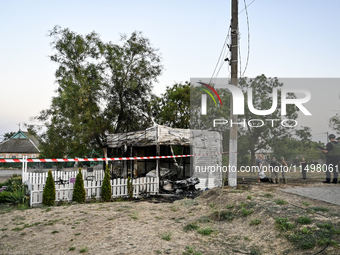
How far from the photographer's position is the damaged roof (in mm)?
13500

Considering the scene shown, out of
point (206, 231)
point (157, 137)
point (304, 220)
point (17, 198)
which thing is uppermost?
point (157, 137)

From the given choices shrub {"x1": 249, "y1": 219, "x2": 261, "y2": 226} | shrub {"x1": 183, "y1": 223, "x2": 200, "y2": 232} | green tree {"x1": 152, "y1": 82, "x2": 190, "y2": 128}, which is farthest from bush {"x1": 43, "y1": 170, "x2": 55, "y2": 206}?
green tree {"x1": 152, "y1": 82, "x2": 190, "y2": 128}

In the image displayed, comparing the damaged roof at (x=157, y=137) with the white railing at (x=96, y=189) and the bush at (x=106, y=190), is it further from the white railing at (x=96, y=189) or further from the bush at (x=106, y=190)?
the bush at (x=106, y=190)

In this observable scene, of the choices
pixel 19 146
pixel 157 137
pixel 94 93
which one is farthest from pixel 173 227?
pixel 19 146

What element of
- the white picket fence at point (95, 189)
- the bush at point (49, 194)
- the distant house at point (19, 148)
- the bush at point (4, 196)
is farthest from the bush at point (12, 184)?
the distant house at point (19, 148)

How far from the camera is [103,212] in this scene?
8352 mm

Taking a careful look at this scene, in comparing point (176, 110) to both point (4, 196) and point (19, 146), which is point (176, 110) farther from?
point (19, 146)

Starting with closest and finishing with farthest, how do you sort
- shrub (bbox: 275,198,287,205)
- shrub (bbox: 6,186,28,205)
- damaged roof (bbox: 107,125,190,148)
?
1. shrub (bbox: 275,198,287,205)
2. shrub (bbox: 6,186,28,205)
3. damaged roof (bbox: 107,125,190,148)

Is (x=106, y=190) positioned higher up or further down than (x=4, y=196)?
higher up

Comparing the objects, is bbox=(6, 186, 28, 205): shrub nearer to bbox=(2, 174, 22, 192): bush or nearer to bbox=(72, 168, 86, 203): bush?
bbox=(2, 174, 22, 192): bush

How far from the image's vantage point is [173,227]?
→ 673 cm

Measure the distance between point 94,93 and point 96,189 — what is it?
11336mm

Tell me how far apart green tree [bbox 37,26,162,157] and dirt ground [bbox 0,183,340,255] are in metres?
11.2

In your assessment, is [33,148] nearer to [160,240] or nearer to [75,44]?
[75,44]
